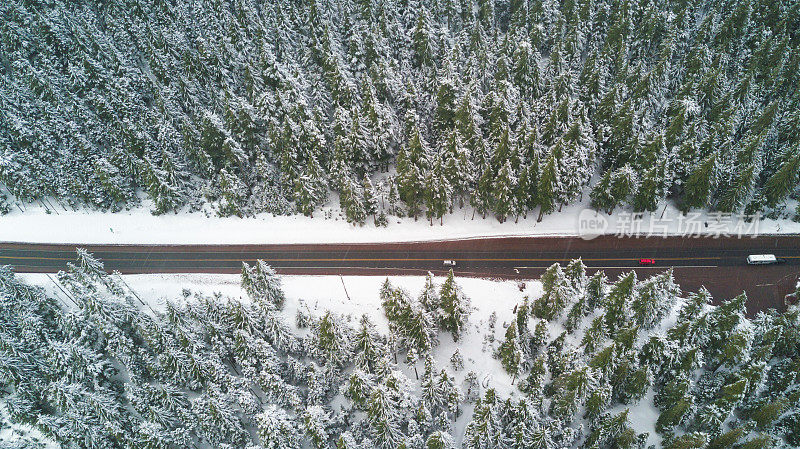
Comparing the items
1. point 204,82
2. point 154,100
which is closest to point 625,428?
point 204,82

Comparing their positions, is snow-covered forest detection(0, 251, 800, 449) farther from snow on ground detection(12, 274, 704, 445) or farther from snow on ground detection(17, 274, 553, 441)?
snow on ground detection(17, 274, 553, 441)

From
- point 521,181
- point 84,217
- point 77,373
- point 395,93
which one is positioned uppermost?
point 395,93

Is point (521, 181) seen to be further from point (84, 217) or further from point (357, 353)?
point (84, 217)

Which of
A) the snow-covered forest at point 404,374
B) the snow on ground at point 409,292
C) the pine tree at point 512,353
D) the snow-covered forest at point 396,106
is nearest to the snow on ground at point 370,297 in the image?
the snow on ground at point 409,292

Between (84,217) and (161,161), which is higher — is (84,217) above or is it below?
below

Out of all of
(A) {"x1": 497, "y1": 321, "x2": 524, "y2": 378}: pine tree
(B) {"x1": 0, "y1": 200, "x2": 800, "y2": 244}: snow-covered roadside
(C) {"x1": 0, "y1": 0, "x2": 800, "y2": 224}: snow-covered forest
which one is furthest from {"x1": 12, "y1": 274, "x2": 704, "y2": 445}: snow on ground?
(C) {"x1": 0, "y1": 0, "x2": 800, "y2": 224}: snow-covered forest

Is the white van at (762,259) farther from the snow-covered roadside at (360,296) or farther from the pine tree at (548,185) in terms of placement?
the snow-covered roadside at (360,296)
